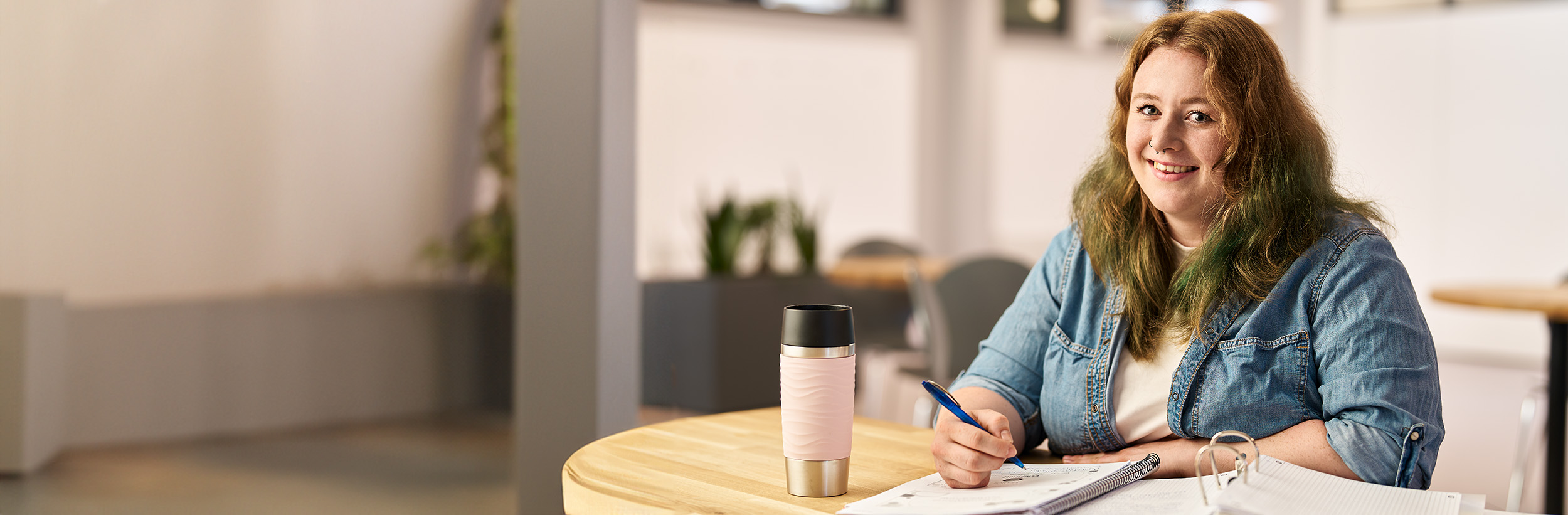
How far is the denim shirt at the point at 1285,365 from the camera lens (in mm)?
1064

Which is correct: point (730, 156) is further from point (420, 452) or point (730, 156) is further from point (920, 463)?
point (920, 463)

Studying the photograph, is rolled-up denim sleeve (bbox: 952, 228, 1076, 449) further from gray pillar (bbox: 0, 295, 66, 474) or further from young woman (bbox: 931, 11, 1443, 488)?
gray pillar (bbox: 0, 295, 66, 474)

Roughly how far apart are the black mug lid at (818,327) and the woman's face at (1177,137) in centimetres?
45

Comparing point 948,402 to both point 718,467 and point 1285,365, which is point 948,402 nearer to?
point 718,467

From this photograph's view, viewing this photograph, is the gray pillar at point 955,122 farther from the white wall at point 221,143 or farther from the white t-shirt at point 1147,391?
the white t-shirt at point 1147,391

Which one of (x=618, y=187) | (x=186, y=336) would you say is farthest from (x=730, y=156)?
(x=186, y=336)

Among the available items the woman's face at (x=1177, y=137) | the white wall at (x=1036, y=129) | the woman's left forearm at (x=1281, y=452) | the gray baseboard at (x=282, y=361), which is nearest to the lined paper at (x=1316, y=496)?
the woman's left forearm at (x=1281, y=452)

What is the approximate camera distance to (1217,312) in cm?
117

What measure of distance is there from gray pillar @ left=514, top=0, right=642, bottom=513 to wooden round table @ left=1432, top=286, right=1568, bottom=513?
2.26 m

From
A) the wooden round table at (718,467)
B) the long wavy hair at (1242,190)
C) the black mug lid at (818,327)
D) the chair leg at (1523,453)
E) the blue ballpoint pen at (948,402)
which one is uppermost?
the long wavy hair at (1242,190)

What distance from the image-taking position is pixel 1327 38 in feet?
21.4

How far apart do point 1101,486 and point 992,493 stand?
0.35 ft

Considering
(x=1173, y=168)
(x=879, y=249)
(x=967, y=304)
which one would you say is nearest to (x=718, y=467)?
(x=1173, y=168)

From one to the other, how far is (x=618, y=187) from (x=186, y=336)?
853 mm
